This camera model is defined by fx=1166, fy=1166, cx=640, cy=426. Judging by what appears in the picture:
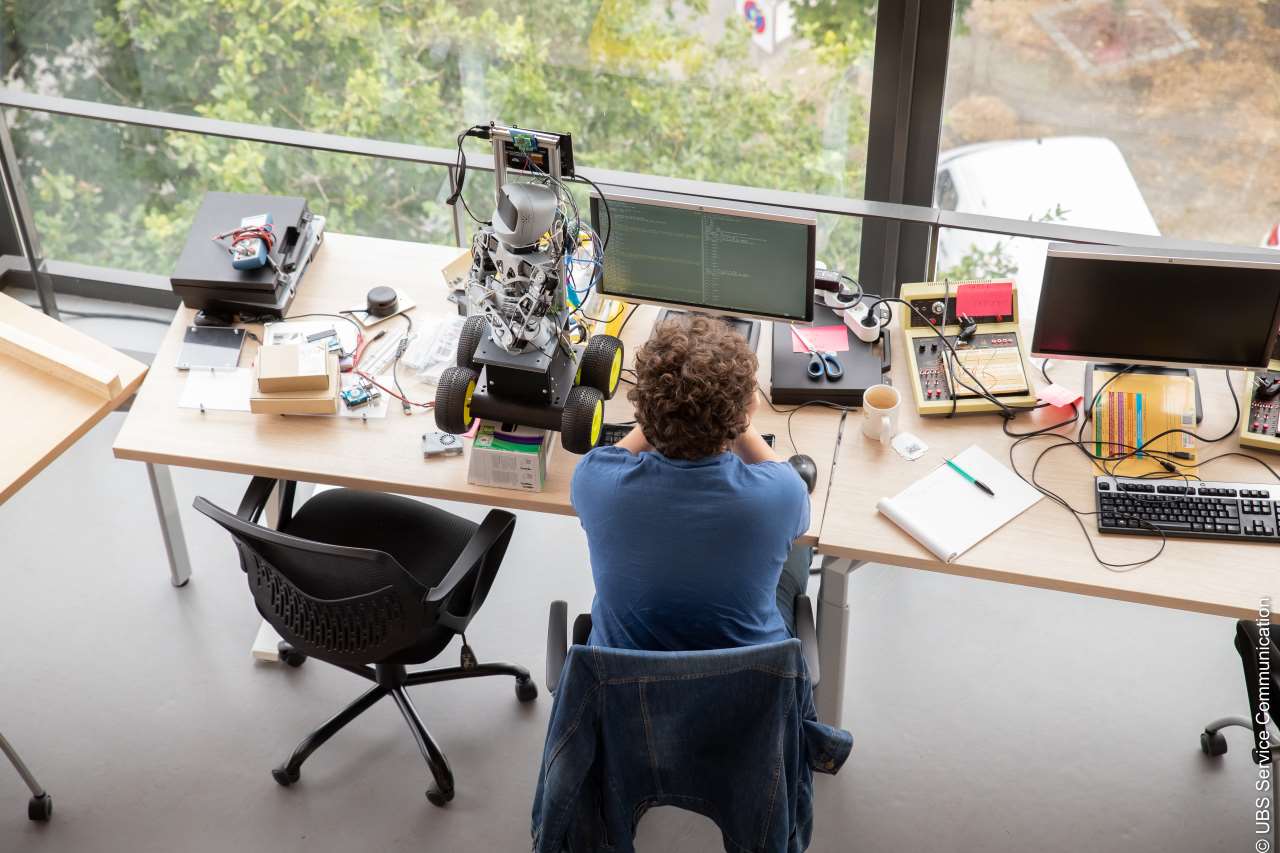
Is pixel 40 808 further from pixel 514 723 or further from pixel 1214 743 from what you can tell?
pixel 1214 743

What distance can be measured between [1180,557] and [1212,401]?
20.6 inches

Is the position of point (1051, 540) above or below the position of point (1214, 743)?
above

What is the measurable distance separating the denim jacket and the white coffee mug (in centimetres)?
73

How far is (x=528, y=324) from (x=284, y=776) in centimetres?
125

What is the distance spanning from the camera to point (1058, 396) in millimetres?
2670

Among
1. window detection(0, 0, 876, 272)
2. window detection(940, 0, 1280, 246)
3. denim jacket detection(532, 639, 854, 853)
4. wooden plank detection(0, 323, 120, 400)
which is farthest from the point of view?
window detection(0, 0, 876, 272)

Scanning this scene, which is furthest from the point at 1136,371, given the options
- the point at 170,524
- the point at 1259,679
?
the point at 170,524

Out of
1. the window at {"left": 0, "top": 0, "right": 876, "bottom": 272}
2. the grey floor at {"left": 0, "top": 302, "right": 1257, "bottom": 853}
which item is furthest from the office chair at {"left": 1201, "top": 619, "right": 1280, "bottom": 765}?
the window at {"left": 0, "top": 0, "right": 876, "bottom": 272}

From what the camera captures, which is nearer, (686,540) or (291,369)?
(686,540)

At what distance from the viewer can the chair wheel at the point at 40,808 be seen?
8.87 feet

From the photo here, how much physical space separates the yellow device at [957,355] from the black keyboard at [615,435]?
361 mm

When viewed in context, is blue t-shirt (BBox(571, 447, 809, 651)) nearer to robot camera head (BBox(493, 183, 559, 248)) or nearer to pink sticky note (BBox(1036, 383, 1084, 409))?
robot camera head (BBox(493, 183, 559, 248))

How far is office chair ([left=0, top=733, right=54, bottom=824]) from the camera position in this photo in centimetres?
266

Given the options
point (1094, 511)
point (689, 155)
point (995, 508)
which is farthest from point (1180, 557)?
point (689, 155)
